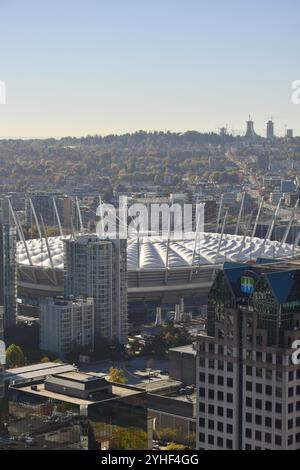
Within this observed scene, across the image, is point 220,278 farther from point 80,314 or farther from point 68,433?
point 80,314

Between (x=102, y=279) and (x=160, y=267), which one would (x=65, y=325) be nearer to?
(x=102, y=279)

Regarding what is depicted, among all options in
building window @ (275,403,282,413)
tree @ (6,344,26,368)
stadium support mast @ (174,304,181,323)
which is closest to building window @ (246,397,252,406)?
building window @ (275,403,282,413)

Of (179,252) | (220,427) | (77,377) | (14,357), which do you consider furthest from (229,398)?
(179,252)

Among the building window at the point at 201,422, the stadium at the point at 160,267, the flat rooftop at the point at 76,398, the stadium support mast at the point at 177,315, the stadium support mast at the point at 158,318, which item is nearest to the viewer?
the building window at the point at 201,422

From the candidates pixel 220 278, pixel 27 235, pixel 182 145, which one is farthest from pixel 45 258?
pixel 182 145

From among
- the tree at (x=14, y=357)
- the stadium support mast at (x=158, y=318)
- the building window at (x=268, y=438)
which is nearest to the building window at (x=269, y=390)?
the building window at (x=268, y=438)

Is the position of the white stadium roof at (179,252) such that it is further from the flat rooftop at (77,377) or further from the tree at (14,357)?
the flat rooftop at (77,377)
